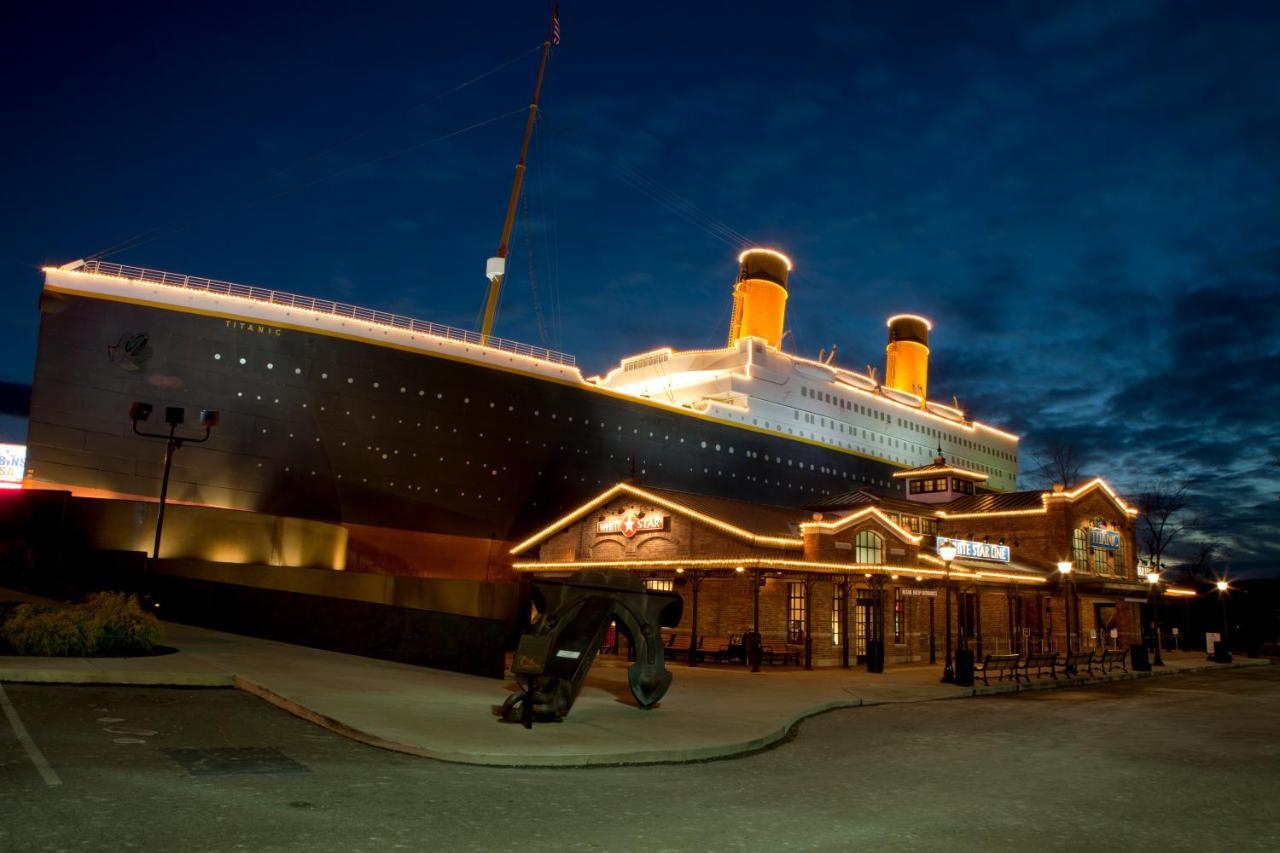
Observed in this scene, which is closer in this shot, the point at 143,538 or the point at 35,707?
the point at 35,707

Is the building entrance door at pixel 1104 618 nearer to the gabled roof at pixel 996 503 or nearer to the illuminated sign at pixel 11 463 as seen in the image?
the gabled roof at pixel 996 503

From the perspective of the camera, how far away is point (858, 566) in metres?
26.6

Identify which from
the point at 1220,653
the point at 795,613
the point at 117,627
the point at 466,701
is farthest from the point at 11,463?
the point at 1220,653

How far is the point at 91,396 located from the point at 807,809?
27.8 metres

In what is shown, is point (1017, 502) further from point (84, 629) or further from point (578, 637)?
point (84, 629)

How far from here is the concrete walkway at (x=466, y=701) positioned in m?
9.98

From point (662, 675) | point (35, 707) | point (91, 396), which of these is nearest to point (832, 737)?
point (662, 675)

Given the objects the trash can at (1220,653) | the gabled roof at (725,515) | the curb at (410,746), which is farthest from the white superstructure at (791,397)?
the curb at (410,746)

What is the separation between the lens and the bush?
13719 mm

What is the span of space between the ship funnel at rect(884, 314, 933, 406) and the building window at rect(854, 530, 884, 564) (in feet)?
144

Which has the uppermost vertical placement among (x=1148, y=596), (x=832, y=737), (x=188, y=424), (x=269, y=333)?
(x=269, y=333)

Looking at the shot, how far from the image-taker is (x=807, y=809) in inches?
304

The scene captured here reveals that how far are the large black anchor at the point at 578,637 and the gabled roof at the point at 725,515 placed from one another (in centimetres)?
1272

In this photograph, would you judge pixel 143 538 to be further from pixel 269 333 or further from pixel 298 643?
pixel 298 643
